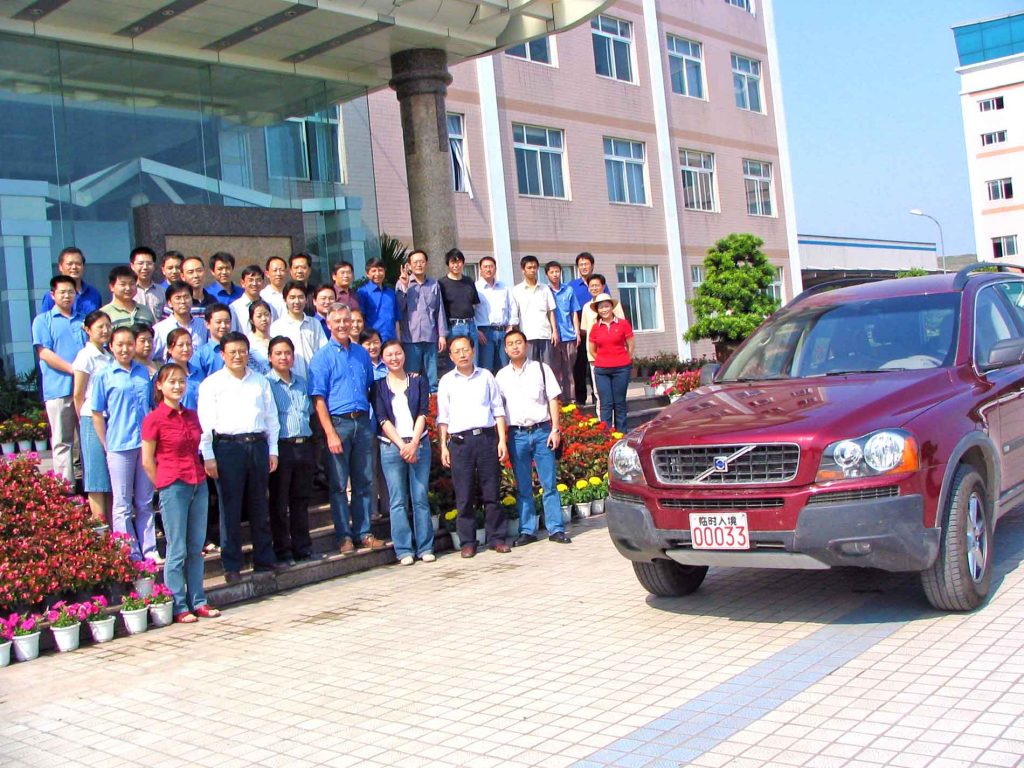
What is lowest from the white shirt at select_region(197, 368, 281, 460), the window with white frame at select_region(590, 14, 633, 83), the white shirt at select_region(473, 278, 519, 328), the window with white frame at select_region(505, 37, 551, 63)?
the white shirt at select_region(197, 368, 281, 460)

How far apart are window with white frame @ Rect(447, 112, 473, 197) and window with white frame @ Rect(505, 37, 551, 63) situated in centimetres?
241

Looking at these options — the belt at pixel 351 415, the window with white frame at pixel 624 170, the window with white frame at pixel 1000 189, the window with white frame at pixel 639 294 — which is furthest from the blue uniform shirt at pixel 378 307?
the window with white frame at pixel 1000 189

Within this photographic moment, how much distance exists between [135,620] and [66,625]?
1.51 ft

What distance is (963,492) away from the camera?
19.2ft

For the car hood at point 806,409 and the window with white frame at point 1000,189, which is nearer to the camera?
the car hood at point 806,409

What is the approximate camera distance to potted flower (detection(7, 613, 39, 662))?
6707 mm

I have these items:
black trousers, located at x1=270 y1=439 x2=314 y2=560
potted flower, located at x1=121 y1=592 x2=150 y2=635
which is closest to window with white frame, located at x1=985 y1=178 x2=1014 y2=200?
black trousers, located at x1=270 y1=439 x2=314 y2=560

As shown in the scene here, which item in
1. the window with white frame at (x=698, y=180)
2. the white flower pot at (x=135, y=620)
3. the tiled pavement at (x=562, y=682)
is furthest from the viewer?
the window with white frame at (x=698, y=180)

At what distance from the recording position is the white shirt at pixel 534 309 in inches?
483

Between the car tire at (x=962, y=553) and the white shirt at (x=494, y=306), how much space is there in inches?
254

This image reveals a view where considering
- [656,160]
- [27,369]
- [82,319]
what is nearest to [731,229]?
[656,160]

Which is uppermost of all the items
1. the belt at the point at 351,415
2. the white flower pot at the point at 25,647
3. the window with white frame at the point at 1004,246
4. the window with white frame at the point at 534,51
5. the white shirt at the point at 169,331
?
the window with white frame at the point at 534,51

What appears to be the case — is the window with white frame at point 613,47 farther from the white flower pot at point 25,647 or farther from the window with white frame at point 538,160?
the white flower pot at point 25,647

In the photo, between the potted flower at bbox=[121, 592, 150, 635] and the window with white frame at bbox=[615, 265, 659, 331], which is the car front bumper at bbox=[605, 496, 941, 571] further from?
the window with white frame at bbox=[615, 265, 659, 331]
